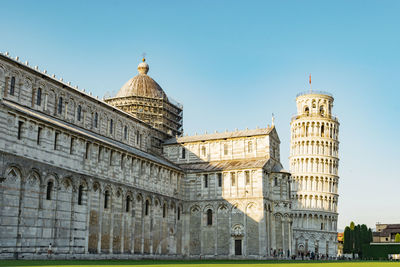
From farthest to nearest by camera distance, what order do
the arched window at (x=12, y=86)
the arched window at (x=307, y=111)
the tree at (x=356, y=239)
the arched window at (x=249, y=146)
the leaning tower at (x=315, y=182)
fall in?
the arched window at (x=307, y=111), the leaning tower at (x=315, y=182), the tree at (x=356, y=239), the arched window at (x=249, y=146), the arched window at (x=12, y=86)

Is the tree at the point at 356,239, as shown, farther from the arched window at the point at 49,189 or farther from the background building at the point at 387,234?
the arched window at the point at 49,189

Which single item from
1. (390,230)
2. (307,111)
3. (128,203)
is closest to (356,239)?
(307,111)

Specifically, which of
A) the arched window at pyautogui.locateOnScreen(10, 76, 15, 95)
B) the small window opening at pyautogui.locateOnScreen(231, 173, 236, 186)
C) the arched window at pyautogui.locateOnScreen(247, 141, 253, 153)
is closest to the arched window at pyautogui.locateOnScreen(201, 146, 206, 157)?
the arched window at pyautogui.locateOnScreen(247, 141, 253, 153)

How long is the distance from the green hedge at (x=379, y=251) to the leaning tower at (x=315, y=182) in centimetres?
658

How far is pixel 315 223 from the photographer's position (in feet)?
279

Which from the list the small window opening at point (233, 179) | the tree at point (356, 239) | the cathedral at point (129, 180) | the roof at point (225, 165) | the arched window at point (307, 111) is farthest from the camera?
the arched window at point (307, 111)

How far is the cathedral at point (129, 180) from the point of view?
3562 centimetres

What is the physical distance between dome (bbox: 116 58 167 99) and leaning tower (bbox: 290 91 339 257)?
2886cm

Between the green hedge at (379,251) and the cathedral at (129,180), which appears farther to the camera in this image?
the green hedge at (379,251)

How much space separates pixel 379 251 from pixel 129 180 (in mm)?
48027

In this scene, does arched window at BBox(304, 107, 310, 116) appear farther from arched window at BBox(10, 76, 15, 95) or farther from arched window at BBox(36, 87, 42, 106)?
arched window at BBox(10, 76, 15, 95)

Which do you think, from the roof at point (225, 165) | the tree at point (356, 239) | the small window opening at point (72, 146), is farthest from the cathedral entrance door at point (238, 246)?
the tree at point (356, 239)

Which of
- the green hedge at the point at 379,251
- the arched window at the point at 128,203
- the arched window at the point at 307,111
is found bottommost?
the green hedge at the point at 379,251

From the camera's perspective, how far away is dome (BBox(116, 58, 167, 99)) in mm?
69062
